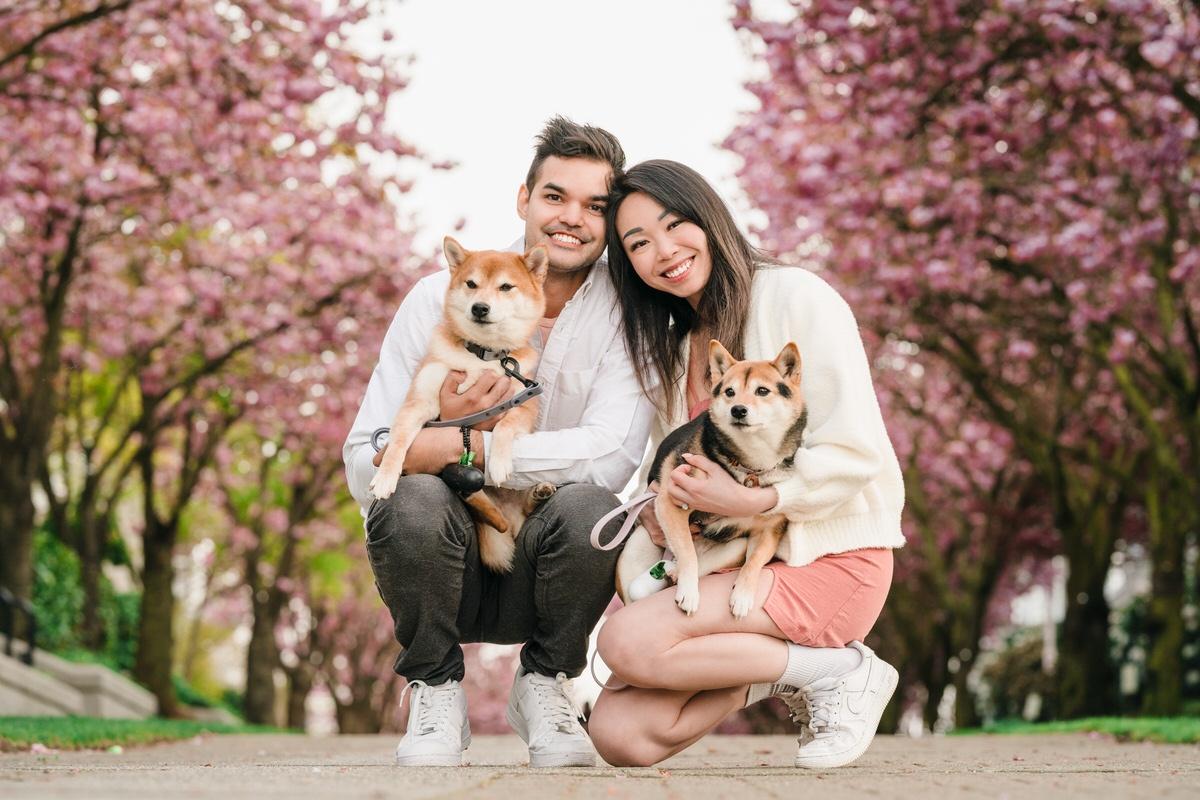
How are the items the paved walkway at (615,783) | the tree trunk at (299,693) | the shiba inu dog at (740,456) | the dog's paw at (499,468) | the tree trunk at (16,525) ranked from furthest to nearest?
the tree trunk at (299,693)
the tree trunk at (16,525)
the dog's paw at (499,468)
the shiba inu dog at (740,456)
the paved walkway at (615,783)

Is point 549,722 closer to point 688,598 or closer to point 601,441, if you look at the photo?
point 688,598

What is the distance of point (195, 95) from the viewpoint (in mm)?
11664

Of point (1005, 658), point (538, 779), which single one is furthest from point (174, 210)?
point (1005, 658)

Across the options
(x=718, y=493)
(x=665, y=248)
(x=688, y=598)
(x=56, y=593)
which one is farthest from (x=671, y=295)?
(x=56, y=593)

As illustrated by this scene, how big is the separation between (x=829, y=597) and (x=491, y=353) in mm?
1647

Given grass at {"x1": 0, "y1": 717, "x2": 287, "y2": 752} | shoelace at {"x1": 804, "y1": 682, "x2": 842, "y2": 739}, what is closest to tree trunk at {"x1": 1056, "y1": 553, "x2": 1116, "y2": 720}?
grass at {"x1": 0, "y1": 717, "x2": 287, "y2": 752}

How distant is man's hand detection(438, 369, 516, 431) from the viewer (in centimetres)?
511

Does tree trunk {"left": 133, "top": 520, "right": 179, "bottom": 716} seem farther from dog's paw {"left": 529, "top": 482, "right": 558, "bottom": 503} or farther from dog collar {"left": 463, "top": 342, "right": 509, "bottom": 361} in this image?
dog's paw {"left": 529, "top": 482, "right": 558, "bottom": 503}

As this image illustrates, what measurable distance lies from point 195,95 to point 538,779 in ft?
30.8

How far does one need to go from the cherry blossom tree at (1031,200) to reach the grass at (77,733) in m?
7.11

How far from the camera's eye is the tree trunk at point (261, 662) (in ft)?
63.4

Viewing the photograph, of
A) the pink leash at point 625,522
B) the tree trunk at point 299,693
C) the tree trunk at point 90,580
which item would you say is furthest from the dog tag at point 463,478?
the tree trunk at point 299,693

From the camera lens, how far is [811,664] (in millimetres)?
4625

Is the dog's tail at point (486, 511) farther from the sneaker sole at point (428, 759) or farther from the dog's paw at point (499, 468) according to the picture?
the sneaker sole at point (428, 759)
